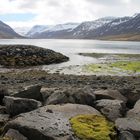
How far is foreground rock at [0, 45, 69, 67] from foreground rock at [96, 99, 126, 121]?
149 feet

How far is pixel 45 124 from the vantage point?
11688mm

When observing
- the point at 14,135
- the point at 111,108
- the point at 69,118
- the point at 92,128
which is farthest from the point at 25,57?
the point at 14,135

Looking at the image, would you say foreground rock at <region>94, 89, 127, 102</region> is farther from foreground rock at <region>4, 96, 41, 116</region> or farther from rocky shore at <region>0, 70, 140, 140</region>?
foreground rock at <region>4, 96, 41, 116</region>

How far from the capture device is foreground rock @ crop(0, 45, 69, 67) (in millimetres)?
60750

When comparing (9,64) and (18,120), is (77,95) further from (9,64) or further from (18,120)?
(9,64)

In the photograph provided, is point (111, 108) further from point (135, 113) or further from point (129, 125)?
point (129, 125)

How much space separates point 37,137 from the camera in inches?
446

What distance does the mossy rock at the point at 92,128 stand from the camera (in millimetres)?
11570

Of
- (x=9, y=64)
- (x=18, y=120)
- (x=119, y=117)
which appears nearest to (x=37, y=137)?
(x=18, y=120)

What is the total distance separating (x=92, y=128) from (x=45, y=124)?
158 cm

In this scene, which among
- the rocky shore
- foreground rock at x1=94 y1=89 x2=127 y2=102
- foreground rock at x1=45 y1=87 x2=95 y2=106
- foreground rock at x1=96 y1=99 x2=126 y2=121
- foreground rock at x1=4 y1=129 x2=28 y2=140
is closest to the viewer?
foreground rock at x1=4 y1=129 x2=28 y2=140

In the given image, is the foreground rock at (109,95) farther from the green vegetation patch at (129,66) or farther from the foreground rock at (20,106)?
the green vegetation patch at (129,66)

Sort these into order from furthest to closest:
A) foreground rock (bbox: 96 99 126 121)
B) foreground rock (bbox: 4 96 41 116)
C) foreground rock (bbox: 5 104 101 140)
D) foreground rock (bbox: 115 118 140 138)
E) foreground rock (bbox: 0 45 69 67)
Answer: foreground rock (bbox: 0 45 69 67)
foreground rock (bbox: 4 96 41 116)
foreground rock (bbox: 96 99 126 121)
foreground rock (bbox: 115 118 140 138)
foreground rock (bbox: 5 104 101 140)

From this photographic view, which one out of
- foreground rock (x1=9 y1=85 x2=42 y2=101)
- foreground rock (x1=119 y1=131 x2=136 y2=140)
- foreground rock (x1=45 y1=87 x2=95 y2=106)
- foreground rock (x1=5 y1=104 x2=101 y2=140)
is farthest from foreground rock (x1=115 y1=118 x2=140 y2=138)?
foreground rock (x1=9 y1=85 x2=42 y2=101)
